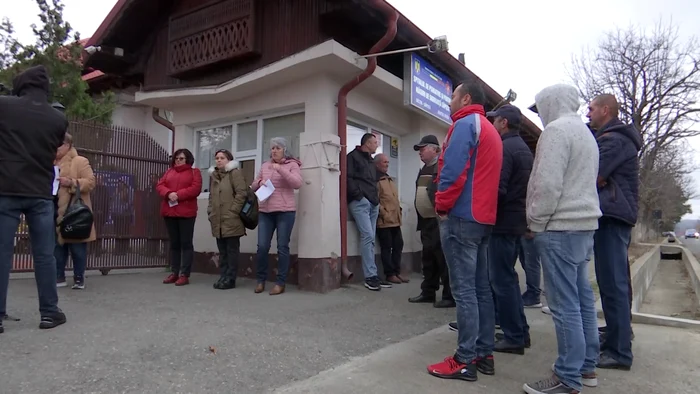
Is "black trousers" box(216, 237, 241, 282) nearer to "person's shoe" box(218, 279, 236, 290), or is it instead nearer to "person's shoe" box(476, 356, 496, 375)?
"person's shoe" box(218, 279, 236, 290)

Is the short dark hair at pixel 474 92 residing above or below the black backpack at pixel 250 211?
above

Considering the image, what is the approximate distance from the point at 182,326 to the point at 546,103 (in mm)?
3308

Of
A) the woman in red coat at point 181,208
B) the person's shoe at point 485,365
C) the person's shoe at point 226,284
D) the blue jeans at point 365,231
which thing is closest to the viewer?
the person's shoe at point 485,365

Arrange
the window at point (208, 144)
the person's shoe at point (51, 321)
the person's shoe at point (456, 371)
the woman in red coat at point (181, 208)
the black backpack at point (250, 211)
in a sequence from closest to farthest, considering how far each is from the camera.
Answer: the person's shoe at point (456, 371) < the person's shoe at point (51, 321) < the black backpack at point (250, 211) < the woman in red coat at point (181, 208) < the window at point (208, 144)

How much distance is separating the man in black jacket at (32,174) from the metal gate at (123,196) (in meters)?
3.18

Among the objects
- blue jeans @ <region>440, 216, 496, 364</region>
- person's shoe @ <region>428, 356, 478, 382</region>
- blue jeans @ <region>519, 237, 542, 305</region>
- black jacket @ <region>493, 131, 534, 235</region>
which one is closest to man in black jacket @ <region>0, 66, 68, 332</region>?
person's shoe @ <region>428, 356, 478, 382</region>

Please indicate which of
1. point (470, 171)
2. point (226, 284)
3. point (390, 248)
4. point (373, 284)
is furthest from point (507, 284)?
point (226, 284)

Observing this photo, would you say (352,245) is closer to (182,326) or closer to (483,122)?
(182,326)

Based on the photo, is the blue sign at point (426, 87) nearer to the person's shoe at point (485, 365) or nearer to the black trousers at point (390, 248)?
the black trousers at point (390, 248)

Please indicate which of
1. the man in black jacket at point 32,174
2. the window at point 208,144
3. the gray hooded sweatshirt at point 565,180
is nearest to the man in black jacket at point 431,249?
the gray hooded sweatshirt at point 565,180

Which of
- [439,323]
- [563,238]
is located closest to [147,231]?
[439,323]

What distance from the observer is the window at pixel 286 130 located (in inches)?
276

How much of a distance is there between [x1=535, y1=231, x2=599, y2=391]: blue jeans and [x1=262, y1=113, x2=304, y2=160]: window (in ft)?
14.4

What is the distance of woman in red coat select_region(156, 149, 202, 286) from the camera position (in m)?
6.32
